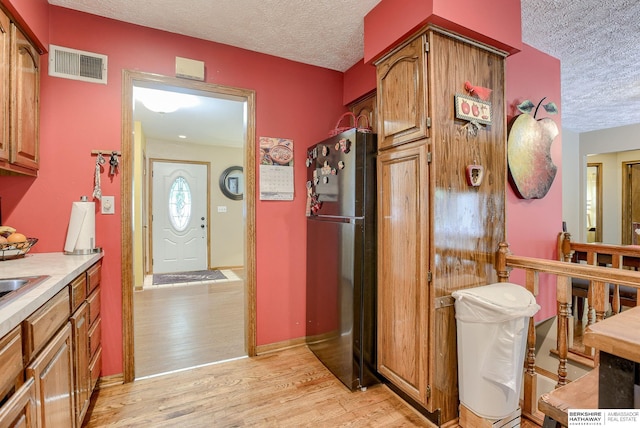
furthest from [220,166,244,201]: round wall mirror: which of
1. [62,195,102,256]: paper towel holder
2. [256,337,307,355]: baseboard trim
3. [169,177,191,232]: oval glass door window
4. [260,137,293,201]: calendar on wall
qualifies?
[62,195,102,256]: paper towel holder

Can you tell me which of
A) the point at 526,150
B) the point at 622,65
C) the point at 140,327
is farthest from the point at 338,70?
the point at 140,327

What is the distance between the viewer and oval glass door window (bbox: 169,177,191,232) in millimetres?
5559

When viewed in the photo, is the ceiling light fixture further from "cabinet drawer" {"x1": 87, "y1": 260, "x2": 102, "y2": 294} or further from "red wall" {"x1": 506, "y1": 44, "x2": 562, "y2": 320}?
"red wall" {"x1": 506, "y1": 44, "x2": 562, "y2": 320}

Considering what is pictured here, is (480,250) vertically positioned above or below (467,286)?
above

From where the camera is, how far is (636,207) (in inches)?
217

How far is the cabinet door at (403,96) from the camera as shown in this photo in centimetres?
165

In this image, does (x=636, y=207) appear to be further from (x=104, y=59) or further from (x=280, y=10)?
(x=104, y=59)

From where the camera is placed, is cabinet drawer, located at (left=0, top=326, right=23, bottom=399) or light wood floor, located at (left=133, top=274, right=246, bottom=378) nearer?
cabinet drawer, located at (left=0, top=326, right=23, bottom=399)

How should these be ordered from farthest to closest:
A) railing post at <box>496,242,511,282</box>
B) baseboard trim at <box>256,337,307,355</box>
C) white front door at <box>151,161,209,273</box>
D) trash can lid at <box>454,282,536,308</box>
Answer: white front door at <box>151,161,209,273</box> → baseboard trim at <box>256,337,307,355</box> → railing post at <box>496,242,511,282</box> → trash can lid at <box>454,282,536,308</box>

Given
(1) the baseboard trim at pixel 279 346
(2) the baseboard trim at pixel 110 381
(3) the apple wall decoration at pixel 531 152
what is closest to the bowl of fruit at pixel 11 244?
(2) the baseboard trim at pixel 110 381

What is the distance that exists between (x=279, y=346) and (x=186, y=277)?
323 cm

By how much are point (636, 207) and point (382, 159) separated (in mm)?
6453

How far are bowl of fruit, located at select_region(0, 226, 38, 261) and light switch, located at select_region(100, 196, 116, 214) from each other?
0.44 metres

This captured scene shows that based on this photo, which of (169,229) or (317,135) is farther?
(169,229)
